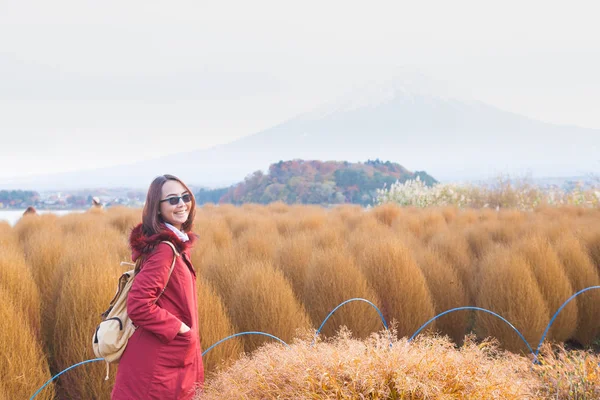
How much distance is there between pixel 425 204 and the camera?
15508 mm

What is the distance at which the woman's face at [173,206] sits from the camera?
2576mm

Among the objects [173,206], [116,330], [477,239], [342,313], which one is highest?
[173,206]

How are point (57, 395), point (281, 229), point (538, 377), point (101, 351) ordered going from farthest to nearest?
1. point (281, 229)
2. point (57, 395)
3. point (538, 377)
4. point (101, 351)

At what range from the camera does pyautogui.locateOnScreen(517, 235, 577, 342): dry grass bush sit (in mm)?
5164

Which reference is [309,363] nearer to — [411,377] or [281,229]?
[411,377]

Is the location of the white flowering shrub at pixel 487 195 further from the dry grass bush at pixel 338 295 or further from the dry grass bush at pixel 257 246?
the dry grass bush at pixel 338 295

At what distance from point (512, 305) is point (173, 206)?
3.38 m

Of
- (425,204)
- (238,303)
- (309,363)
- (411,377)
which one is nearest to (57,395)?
(238,303)

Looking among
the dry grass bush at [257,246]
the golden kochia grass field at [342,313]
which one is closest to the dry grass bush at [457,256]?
the golden kochia grass field at [342,313]

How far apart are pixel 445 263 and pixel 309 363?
360cm

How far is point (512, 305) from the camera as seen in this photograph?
4836 mm

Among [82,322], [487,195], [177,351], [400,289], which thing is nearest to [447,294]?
[400,289]

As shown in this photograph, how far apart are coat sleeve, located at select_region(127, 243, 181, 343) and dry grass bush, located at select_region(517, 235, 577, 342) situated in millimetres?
3870

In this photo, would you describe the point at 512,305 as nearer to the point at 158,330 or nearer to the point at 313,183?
the point at 158,330
